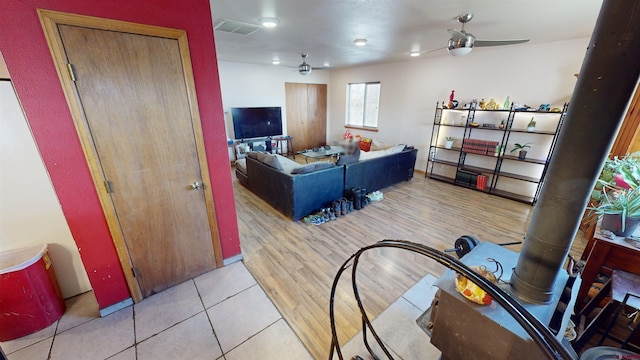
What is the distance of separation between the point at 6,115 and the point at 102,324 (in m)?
1.58

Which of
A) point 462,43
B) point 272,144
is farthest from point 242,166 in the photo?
point 462,43

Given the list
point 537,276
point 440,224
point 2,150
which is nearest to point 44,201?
point 2,150

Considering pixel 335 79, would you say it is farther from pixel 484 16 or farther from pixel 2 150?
pixel 2 150

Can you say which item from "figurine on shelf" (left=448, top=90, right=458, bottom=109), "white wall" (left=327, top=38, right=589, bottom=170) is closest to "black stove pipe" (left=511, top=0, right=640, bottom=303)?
"white wall" (left=327, top=38, right=589, bottom=170)

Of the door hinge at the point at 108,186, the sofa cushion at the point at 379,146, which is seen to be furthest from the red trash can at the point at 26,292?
the sofa cushion at the point at 379,146

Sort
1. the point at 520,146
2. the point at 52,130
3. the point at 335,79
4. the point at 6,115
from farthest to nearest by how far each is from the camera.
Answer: the point at 335,79 < the point at 520,146 < the point at 6,115 < the point at 52,130

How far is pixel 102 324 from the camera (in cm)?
177

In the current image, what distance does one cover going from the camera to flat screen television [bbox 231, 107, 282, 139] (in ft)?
18.8

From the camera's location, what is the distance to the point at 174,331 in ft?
5.65

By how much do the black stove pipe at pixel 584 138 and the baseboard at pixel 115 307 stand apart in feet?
8.81

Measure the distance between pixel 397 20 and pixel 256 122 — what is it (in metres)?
4.30

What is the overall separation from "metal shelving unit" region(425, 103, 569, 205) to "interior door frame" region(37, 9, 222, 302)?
14.7 feet

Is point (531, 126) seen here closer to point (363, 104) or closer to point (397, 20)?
point (397, 20)

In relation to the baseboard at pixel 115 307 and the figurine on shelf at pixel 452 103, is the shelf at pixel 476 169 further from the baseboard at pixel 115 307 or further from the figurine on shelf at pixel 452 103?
the baseboard at pixel 115 307
